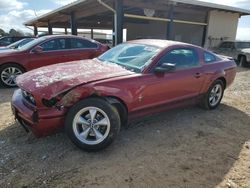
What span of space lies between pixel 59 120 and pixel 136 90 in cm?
121

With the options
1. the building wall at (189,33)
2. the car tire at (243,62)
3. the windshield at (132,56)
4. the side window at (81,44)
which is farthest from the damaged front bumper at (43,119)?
the building wall at (189,33)

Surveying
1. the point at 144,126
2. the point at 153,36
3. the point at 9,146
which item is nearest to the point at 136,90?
the point at 144,126

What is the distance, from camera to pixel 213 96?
516cm

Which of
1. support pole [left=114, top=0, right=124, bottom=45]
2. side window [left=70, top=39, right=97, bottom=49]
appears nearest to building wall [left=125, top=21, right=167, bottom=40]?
support pole [left=114, top=0, right=124, bottom=45]

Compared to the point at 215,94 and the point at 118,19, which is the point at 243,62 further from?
the point at 215,94

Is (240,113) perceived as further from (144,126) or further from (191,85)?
(144,126)

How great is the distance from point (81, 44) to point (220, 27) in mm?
12995

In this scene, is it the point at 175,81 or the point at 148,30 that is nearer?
the point at 175,81

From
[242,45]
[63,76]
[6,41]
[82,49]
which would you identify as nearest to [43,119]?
[63,76]

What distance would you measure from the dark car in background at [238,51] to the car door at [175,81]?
8.34 m

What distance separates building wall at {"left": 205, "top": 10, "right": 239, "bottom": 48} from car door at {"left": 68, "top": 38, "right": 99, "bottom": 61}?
37.0 feet

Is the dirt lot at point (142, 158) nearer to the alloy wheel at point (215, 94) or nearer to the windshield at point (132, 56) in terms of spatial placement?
the alloy wheel at point (215, 94)

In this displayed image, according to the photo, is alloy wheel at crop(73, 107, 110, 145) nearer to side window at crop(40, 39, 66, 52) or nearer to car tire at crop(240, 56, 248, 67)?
side window at crop(40, 39, 66, 52)

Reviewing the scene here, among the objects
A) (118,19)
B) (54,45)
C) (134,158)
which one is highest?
(118,19)
